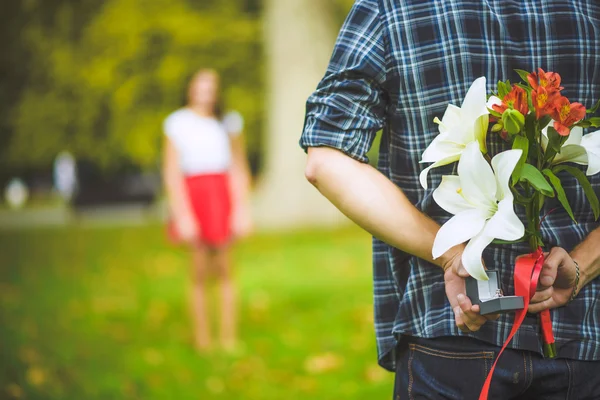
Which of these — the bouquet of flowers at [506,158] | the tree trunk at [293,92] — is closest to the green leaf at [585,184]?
the bouquet of flowers at [506,158]

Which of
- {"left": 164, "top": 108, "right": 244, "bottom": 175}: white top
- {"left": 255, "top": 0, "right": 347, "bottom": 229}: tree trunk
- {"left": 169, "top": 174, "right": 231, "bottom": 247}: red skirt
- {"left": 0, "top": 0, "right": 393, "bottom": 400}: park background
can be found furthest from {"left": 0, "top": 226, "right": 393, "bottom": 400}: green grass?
{"left": 255, "top": 0, "right": 347, "bottom": 229}: tree trunk

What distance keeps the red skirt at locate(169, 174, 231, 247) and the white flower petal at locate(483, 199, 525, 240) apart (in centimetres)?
473

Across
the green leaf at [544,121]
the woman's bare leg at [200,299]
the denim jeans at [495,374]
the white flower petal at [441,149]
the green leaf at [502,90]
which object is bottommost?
the woman's bare leg at [200,299]

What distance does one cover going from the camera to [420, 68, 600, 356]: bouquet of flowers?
153 centimetres

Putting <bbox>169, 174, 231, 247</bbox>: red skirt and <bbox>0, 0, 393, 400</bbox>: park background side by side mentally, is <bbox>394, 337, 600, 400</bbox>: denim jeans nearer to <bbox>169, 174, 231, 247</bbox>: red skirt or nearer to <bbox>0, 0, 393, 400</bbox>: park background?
<bbox>0, 0, 393, 400</bbox>: park background

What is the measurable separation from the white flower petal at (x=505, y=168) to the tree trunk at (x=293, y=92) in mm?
13400

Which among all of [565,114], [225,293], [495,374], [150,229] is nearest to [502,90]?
[565,114]

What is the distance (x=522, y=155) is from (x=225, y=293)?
4777 millimetres

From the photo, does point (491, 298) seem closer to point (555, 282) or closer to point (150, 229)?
point (555, 282)

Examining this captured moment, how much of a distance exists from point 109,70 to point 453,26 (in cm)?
1898

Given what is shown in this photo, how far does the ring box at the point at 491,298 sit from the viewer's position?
1.56 meters

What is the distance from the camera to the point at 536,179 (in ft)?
5.10

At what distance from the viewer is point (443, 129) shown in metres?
1.63

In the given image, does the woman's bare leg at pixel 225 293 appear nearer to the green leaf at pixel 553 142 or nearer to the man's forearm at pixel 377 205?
the man's forearm at pixel 377 205
